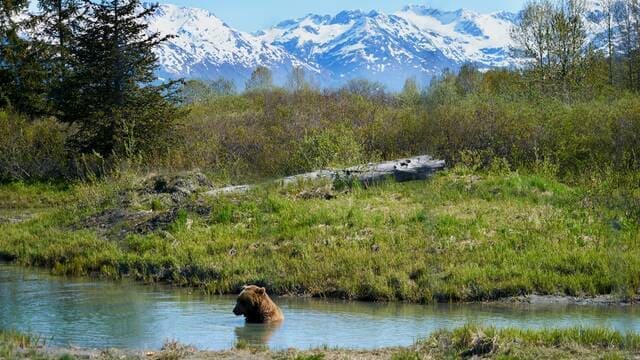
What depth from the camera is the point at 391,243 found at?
16984mm

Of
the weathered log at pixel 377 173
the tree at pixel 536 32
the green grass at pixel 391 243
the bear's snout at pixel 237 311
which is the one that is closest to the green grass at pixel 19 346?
the bear's snout at pixel 237 311

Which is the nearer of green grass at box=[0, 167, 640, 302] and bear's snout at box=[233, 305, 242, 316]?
bear's snout at box=[233, 305, 242, 316]

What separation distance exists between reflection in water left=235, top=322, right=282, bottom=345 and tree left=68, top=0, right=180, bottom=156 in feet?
67.6

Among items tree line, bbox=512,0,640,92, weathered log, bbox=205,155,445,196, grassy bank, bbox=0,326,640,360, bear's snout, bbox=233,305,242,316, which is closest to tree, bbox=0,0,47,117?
weathered log, bbox=205,155,445,196

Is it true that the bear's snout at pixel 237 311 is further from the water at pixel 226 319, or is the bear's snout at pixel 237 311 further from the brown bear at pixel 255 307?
the water at pixel 226 319

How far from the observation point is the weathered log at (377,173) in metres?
23.3

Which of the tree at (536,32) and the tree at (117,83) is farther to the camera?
A: the tree at (536,32)

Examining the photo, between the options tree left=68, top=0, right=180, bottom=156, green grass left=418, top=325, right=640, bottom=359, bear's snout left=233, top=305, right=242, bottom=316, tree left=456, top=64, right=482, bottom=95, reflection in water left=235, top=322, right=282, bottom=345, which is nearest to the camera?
green grass left=418, top=325, right=640, bottom=359

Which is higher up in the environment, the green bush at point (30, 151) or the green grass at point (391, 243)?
the green bush at point (30, 151)

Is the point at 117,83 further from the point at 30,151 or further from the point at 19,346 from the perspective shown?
the point at 19,346

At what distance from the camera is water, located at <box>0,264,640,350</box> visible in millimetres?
11555

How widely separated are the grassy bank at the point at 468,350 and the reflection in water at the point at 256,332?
43.0 inches

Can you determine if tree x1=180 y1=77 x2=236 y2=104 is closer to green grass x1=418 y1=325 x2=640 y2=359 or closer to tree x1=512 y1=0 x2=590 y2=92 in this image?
tree x1=512 y1=0 x2=590 y2=92

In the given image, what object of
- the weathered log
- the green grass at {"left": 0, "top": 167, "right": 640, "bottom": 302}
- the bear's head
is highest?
the weathered log
